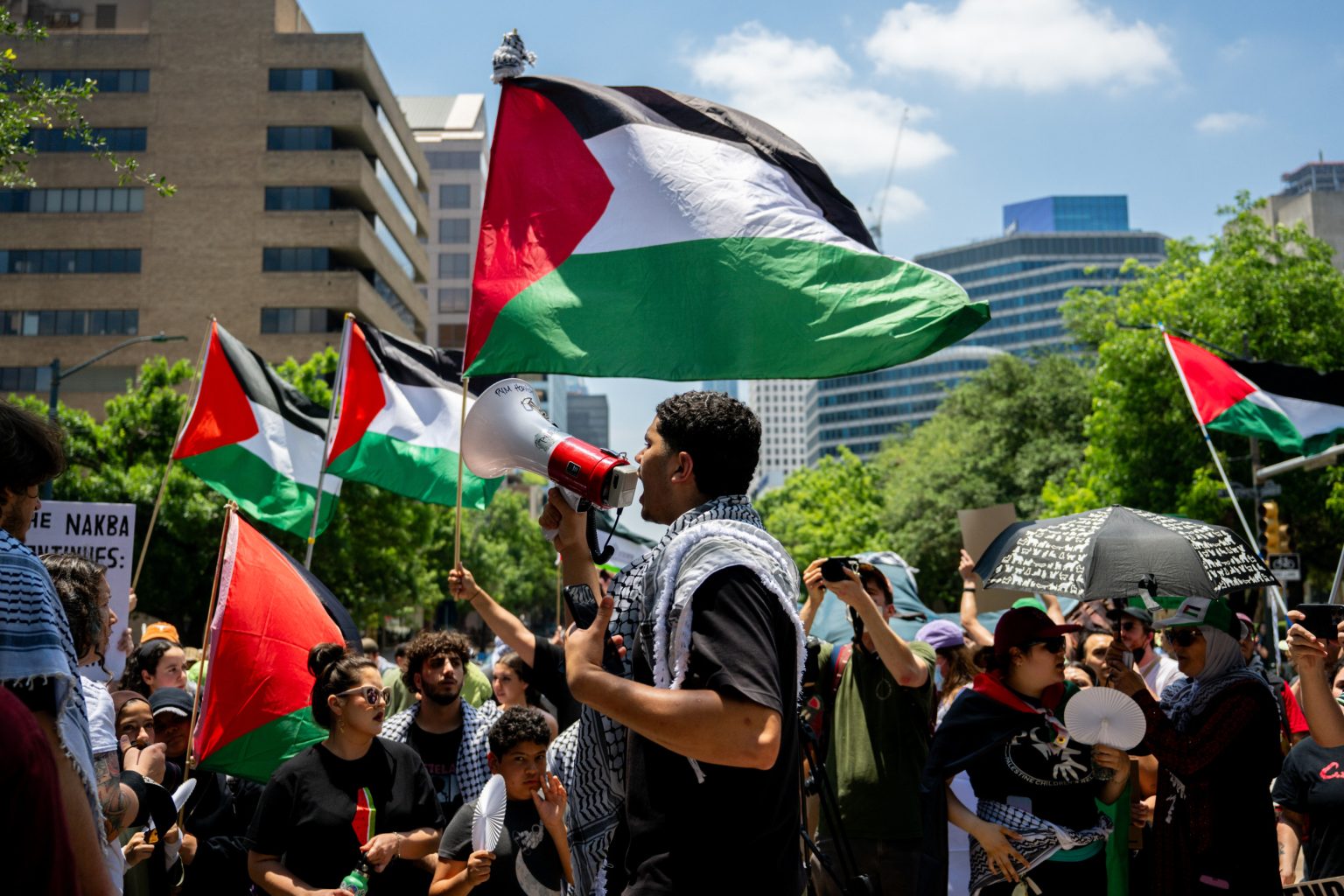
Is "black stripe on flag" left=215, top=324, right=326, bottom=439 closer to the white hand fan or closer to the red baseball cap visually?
the white hand fan

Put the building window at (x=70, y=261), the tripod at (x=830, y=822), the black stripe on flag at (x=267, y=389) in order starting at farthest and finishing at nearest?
the building window at (x=70, y=261) → the black stripe on flag at (x=267, y=389) → the tripod at (x=830, y=822)

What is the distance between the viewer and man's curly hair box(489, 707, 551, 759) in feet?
17.8

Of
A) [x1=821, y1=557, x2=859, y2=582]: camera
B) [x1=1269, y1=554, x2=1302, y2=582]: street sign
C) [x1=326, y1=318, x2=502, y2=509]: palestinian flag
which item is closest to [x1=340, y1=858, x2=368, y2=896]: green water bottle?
[x1=821, y1=557, x2=859, y2=582]: camera

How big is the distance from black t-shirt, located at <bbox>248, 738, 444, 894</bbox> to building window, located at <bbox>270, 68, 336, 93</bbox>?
55133mm

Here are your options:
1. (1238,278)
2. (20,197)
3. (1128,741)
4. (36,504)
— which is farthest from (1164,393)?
(20,197)

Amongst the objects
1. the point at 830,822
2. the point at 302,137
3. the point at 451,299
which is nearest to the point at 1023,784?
the point at 830,822

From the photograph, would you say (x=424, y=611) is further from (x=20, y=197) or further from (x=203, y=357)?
(x=203, y=357)

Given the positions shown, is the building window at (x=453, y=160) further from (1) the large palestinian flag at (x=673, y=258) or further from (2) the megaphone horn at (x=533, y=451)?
(2) the megaphone horn at (x=533, y=451)

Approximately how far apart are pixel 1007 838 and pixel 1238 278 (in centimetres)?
2843

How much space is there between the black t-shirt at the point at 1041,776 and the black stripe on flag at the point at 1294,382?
8014 mm

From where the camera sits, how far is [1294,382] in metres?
12.1

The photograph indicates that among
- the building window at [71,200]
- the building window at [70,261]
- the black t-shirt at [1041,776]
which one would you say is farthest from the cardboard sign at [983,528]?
the building window at [71,200]

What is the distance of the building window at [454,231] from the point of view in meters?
110

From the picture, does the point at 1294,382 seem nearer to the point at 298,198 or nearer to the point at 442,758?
the point at 442,758
